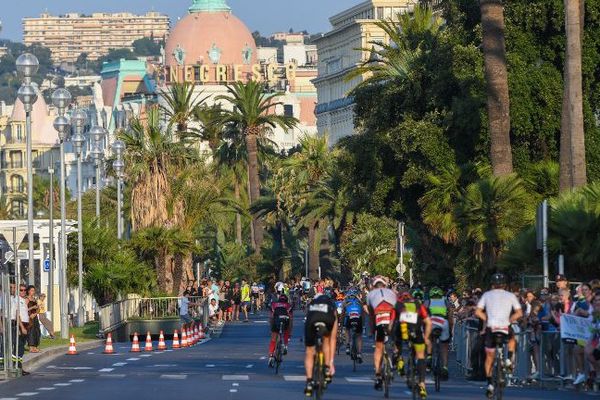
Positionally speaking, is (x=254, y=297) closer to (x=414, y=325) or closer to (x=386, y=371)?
(x=386, y=371)

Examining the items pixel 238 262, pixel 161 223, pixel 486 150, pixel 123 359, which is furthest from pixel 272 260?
pixel 123 359

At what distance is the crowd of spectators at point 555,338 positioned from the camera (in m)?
30.2

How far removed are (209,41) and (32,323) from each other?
151258 millimetres

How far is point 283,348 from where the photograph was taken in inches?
1559

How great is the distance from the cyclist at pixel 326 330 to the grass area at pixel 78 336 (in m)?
20.5

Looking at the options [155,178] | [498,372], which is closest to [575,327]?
[498,372]

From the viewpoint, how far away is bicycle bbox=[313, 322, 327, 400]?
2744 cm

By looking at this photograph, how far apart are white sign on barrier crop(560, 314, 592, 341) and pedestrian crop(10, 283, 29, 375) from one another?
1000 cm

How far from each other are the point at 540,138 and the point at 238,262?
64.3 meters

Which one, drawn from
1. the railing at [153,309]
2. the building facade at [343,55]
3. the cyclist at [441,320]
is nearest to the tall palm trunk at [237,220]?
the building facade at [343,55]

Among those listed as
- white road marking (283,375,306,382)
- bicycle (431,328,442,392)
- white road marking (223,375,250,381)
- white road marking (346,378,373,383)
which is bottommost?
white road marking (346,378,373,383)

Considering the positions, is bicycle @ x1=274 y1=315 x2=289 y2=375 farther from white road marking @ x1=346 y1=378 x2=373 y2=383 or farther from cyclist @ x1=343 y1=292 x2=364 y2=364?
white road marking @ x1=346 y1=378 x2=373 y2=383

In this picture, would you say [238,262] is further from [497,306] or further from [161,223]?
[497,306]

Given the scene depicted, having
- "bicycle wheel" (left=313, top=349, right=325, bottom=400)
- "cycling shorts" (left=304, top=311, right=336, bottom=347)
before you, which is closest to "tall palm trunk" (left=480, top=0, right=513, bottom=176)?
"cycling shorts" (left=304, top=311, right=336, bottom=347)
